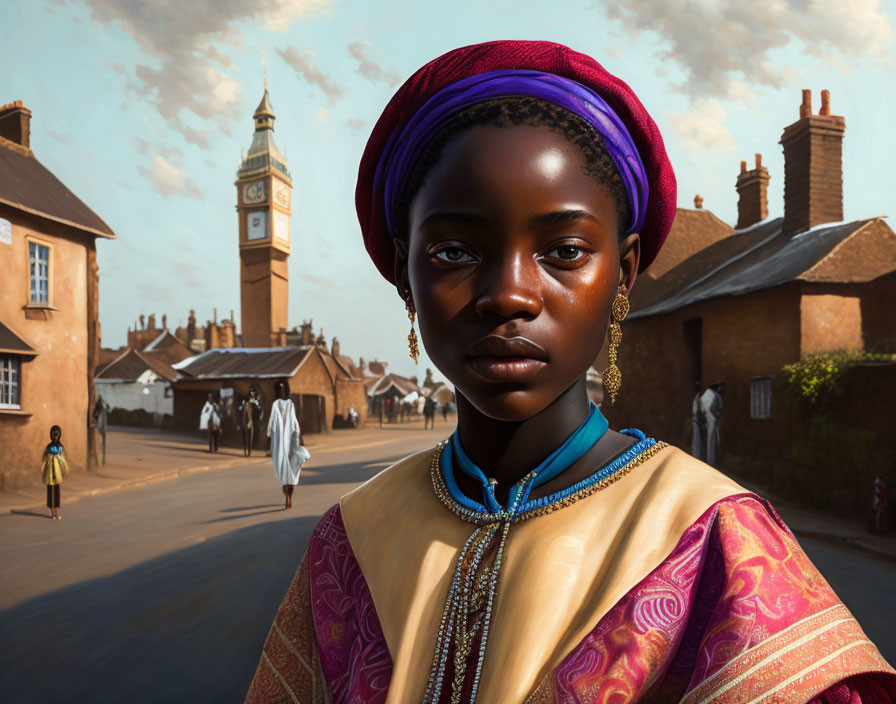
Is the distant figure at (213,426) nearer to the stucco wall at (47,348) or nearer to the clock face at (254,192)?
the stucco wall at (47,348)

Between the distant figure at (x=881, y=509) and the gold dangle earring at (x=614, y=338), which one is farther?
the distant figure at (x=881, y=509)

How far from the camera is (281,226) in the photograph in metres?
56.7

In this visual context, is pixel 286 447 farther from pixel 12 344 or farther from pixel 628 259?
pixel 628 259

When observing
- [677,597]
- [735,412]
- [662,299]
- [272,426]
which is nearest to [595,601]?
[677,597]

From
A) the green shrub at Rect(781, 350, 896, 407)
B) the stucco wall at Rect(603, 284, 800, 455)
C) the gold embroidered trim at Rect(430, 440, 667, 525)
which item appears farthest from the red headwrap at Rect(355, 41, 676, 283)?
the stucco wall at Rect(603, 284, 800, 455)

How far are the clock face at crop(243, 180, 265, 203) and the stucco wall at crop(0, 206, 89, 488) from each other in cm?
4193

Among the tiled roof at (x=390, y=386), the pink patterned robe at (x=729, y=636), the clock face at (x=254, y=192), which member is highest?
the clock face at (x=254, y=192)

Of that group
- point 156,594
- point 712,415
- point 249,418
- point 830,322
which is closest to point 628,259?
point 156,594

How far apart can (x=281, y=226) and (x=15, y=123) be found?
39.1 m

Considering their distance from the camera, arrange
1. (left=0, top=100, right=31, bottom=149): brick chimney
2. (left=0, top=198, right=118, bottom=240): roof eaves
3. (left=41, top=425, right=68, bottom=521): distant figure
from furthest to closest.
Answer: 1. (left=0, top=100, right=31, bottom=149): brick chimney
2. (left=0, top=198, right=118, bottom=240): roof eaves
3. (left=41, top=425, right=68, bottom=521): distant figure

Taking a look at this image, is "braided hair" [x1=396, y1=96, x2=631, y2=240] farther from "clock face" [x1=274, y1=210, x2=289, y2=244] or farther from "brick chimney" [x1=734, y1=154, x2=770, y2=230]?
"clock face" [x1=274, y1=210, x2=289, y2=244]

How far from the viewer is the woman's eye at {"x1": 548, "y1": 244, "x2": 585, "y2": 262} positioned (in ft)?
4.18

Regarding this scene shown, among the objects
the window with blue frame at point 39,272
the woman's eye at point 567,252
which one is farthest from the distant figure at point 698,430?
the woman's eye at point 567,252

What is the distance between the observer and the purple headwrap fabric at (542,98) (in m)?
1.31
